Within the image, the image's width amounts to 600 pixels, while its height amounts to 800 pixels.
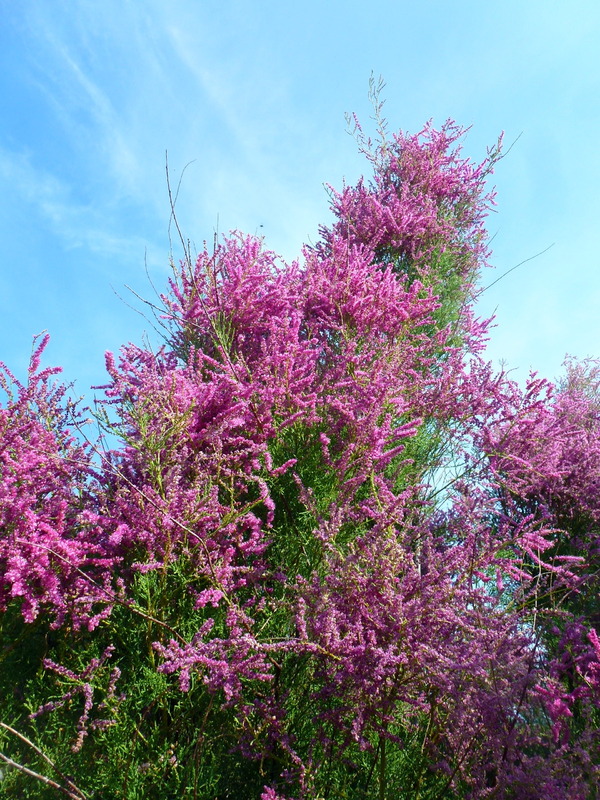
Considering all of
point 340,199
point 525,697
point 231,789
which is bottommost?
point 231,789

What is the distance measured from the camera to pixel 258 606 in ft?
10.0

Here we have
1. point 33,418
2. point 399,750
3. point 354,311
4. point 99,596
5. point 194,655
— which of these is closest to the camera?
point 194,655

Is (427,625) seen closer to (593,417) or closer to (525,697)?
(525,697)

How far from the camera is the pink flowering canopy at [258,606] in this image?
2.62 m

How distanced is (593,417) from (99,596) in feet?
22.1

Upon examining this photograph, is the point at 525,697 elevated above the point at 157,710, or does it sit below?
above

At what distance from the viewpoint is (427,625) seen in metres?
2.65

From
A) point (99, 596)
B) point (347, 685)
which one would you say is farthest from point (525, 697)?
point (99, 596)

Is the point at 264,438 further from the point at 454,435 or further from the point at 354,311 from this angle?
the point at 454,435

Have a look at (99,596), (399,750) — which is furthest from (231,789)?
→ (99,596)

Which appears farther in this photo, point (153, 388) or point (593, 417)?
point (593, 417)

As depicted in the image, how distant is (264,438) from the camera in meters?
3.83

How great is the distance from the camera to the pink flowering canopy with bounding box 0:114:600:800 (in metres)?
2.62

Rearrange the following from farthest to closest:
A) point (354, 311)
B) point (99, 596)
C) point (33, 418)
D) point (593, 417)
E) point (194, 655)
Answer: point (593, 417) → point (354, 311) → point (33, 418) → point (99, 596) → point (194, 655)
